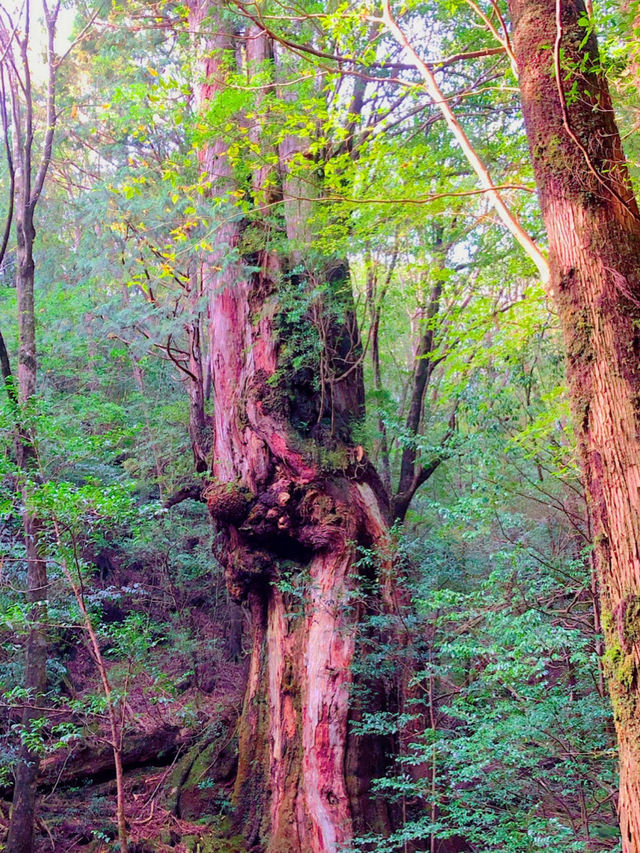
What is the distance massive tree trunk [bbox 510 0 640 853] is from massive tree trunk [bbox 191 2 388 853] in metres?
3.63

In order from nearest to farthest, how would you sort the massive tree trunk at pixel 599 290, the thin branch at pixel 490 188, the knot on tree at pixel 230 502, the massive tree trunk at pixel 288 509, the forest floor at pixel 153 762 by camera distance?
1. the massive tree trunk at pixel 599 290
2. the thin branch at pixel 490 188
3. the massive tree trunk at pixel 288 509
4. the knot on tree at pixel 230 502
5. the forest floor at pixel 153 762

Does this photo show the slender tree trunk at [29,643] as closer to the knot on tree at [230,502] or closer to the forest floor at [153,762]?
the forest floor at [153,762]

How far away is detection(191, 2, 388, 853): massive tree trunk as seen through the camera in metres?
5.88

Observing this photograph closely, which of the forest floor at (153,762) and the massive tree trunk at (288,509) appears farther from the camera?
the forest floor at (153,762)

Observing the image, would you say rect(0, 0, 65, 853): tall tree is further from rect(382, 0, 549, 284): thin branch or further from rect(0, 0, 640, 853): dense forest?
rect(382, 0, 549, 284): thin branch

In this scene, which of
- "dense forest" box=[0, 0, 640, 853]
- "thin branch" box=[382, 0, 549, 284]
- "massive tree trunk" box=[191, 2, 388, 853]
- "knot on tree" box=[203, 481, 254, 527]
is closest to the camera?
"thin branch" box=[382, 0, 549, 284]

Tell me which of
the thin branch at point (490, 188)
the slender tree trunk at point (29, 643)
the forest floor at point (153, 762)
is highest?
the thin branch at point (490, 188)

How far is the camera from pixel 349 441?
695cm

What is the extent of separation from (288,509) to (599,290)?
4404 millimetres

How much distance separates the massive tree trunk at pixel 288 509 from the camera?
5883 mm

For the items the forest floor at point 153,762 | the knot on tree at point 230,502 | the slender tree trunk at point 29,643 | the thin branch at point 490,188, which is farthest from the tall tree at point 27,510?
the thin branch at point 490,188

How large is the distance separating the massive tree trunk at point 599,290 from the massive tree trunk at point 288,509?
3.63 metres

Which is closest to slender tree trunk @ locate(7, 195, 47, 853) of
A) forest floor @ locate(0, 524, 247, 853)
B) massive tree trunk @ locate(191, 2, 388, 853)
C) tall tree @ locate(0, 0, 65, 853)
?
tall tree @ locate(0, 0, 65, 853)

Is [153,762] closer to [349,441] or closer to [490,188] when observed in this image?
[349,441]
